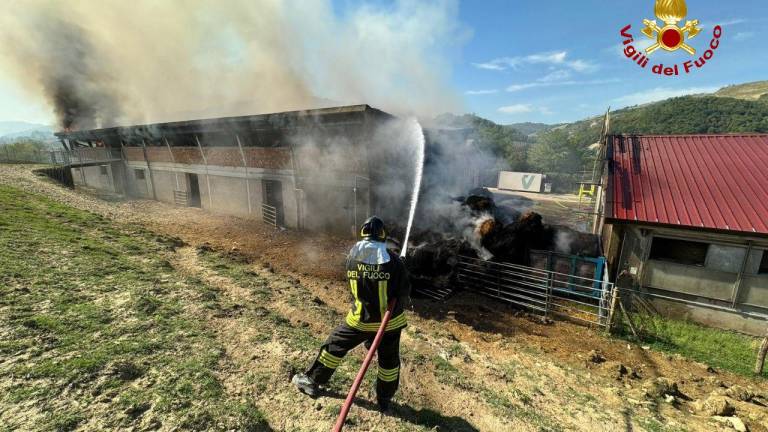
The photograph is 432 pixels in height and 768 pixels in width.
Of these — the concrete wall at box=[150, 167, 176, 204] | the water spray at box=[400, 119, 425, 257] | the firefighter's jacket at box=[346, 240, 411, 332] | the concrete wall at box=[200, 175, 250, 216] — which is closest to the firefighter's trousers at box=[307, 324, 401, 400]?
the firefighter's jacket at box=[346, 240, 411, 332]

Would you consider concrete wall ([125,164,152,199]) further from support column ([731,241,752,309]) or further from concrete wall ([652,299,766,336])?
support column ([731,241,752,309])

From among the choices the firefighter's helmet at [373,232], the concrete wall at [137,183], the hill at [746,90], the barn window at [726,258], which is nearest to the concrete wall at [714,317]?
the barn window at [726,258]

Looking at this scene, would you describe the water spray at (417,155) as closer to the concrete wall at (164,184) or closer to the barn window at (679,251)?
the barn window at (679,251)

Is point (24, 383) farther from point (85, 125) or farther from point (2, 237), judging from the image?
point (85, 125)

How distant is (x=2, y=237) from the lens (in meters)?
6.38

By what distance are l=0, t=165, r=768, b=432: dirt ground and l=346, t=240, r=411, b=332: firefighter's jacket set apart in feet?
3.19

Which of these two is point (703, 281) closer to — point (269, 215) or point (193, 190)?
point (269, 215)

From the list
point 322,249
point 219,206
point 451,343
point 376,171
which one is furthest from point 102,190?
point 451,343

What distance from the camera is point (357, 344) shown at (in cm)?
328

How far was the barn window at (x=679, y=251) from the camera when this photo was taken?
25.3ft

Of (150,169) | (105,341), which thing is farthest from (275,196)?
(150,169)

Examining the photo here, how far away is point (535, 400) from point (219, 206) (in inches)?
661

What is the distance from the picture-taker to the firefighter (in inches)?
128

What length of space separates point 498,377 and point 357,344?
2851mm
